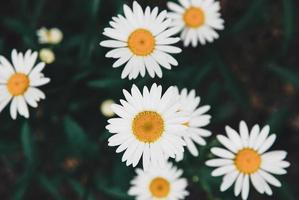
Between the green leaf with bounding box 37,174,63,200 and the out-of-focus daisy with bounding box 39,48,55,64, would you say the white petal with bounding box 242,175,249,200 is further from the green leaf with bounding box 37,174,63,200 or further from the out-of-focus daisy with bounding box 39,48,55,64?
the out-of-focus daisy with bounding box 39,48,55,64

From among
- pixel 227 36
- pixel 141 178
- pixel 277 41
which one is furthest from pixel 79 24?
pixel 277 41

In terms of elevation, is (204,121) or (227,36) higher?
(227,36)

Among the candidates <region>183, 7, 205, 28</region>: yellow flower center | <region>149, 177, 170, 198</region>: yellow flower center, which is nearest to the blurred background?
<region>149, 177, 170, 198</region>: yellow flower center

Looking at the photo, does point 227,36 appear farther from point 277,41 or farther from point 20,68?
point 20,68

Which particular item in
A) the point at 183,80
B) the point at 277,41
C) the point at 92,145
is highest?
the point at 277,41

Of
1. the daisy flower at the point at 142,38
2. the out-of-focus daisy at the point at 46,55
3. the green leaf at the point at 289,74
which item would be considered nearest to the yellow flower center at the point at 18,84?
the out-of-focus daisy at the point at 46,55

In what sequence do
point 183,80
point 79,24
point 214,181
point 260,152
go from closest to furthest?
1. point 260,152
2. point 214,181
3. point 183,80
4. point 79,24

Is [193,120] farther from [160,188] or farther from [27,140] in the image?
[27,140]
